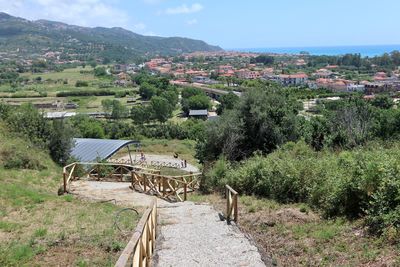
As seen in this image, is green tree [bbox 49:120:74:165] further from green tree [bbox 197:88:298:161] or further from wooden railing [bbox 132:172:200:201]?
green tree [bbox 197:88:298:161]

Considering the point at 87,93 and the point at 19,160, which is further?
the point at 87,93

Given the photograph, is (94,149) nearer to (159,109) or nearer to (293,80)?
(159,109)

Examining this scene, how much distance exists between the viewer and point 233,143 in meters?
24.6

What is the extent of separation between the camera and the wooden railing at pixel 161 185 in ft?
55.5

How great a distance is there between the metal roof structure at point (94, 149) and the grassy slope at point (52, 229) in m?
11.7

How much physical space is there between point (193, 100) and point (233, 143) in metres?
78.7

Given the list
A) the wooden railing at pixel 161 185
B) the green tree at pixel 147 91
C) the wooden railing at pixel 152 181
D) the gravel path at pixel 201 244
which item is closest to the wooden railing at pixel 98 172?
the wooden railing at pixel 152 181

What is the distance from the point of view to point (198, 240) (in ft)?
31.7

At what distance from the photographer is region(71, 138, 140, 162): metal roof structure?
29.1m

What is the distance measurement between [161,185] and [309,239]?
10336 millimetres

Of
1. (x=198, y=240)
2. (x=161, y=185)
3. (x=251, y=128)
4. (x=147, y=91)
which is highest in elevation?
(x=198, y=240)

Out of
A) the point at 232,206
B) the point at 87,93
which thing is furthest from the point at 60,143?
the point at 87,93

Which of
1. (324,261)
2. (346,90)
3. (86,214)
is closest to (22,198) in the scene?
(86,214)

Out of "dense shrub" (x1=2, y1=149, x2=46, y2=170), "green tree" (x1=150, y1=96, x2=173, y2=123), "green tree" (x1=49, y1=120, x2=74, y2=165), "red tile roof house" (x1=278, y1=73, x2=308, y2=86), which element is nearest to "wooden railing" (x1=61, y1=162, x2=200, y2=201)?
"dense shrub" (x1=2, y1=149, x2=46, y2=170)
